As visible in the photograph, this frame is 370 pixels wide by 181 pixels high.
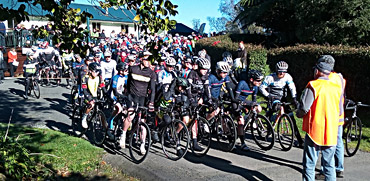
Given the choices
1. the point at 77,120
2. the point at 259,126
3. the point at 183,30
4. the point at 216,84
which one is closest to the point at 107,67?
the point at 77,120

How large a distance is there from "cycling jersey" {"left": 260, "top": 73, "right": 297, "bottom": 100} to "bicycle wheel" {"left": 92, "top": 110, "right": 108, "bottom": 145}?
3.71 metres

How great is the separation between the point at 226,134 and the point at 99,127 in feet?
9.89

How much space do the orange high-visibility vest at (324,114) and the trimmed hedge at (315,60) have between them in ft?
23.8

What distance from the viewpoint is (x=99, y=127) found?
883 centimetres

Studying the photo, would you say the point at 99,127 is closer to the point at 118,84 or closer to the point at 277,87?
the point at 118,84

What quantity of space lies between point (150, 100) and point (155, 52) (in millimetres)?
2127

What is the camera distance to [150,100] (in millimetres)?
8164

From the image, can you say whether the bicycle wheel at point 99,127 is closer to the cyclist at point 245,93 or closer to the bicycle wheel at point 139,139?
the bicycle wheel at point 139,139

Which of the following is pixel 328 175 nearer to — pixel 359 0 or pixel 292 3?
pixel 359 0

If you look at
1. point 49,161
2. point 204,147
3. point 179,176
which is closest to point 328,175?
point 179,176

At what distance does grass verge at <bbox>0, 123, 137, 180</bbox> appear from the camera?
6.83 metres

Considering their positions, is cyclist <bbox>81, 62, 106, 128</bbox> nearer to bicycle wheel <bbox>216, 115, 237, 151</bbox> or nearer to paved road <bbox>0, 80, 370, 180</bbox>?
paved road <bbox>0, 80, 370, 180</bbox>

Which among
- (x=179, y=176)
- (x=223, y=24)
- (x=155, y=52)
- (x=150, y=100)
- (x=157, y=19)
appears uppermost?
(x=223, y=24)

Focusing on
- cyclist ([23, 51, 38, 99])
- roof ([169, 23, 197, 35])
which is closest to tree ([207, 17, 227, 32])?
roof ([169, 23, 197, 35])
